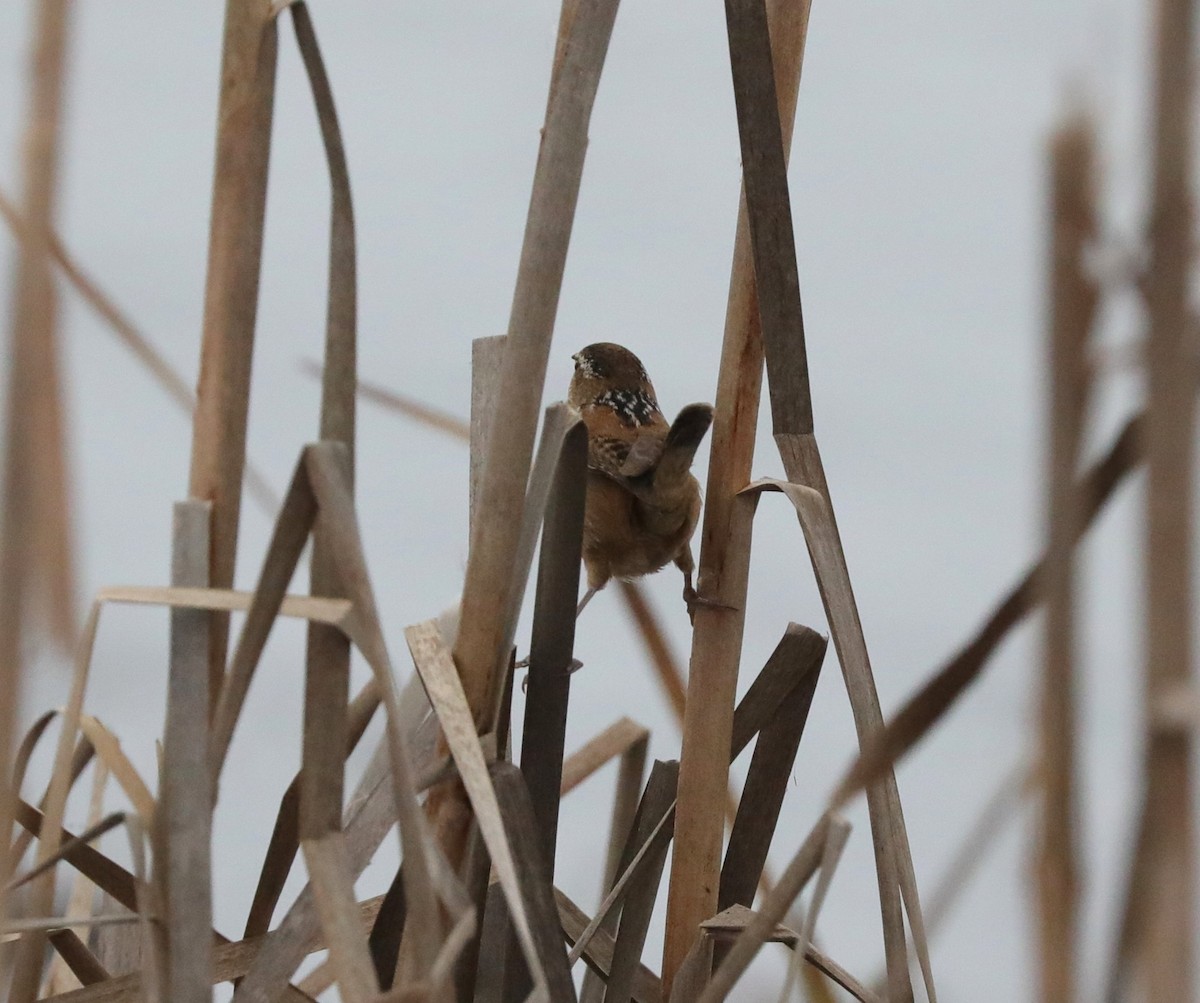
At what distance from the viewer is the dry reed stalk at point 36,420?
3.05ft

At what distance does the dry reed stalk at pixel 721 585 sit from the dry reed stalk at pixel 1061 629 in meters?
0.79

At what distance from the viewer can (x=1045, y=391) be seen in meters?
0.81

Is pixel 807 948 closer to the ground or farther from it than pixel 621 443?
closer to the ground

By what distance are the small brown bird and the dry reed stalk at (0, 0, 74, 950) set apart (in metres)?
1.31

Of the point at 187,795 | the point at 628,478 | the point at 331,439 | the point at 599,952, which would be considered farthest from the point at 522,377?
the point at 628,478

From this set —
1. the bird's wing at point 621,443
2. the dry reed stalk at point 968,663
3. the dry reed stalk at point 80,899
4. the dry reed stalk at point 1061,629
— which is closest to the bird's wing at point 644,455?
the bird's wing at point 621,443

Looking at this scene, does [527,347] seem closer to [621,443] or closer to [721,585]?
[721,585]

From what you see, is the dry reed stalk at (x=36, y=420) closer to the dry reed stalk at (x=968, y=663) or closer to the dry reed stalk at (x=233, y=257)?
the dry reed stalk at (x=233, y=257)

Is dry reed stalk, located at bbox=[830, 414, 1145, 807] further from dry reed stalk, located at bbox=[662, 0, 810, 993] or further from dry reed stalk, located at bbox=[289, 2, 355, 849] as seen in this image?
dry reed stalk, located at bbox=[662, 0, 810, 993]

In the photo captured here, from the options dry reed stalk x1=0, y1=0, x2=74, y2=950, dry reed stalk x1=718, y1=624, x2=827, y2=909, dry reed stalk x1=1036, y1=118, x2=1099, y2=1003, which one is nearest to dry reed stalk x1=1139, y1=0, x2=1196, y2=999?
dry reed stalk x1=1036, y1=118, x2=1099, y2=1003

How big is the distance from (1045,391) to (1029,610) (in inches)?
8.0

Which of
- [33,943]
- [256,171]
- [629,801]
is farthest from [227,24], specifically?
[629,801]

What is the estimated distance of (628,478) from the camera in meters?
2.54

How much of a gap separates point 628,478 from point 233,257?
4.35 feet
